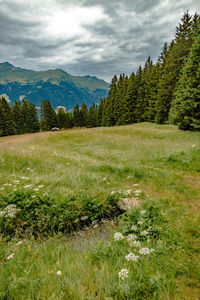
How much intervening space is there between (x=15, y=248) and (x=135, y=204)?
3160 millimetres

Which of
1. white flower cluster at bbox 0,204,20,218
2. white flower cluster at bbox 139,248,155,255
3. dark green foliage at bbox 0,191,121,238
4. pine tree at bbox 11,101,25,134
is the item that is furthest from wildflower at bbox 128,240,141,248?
pine tree at bbox 11,101,25,134

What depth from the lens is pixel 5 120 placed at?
1966 inches

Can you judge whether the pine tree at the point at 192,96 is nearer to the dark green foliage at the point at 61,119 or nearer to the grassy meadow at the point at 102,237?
the grassy meadow at the point at 102,237

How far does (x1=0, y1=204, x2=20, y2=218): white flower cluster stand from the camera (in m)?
4.03

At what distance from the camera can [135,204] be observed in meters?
4.67

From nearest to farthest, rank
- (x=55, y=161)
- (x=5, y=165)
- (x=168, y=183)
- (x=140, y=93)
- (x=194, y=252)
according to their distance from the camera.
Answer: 1. (x=194, y=252)
2. (x=168, y=183)
3. (x=5, y=165)
4. (x=55, y=161)
5. (x=140, y=93)

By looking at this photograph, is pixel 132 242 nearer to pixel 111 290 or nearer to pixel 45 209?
pixel 111 290

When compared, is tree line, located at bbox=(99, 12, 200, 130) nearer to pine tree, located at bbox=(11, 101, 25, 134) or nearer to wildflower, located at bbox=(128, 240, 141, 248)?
wildflower, located at bbox=(128, 240, 141, 248)

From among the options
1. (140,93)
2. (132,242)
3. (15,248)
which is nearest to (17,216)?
(15,248)

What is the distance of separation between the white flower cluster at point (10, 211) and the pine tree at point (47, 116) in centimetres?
6017

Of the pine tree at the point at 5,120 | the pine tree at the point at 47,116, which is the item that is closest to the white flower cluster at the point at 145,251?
the pine tree at the point at 5,120

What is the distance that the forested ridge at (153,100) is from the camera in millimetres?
20141

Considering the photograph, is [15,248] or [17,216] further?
[17,216]

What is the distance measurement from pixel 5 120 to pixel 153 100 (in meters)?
44.8
